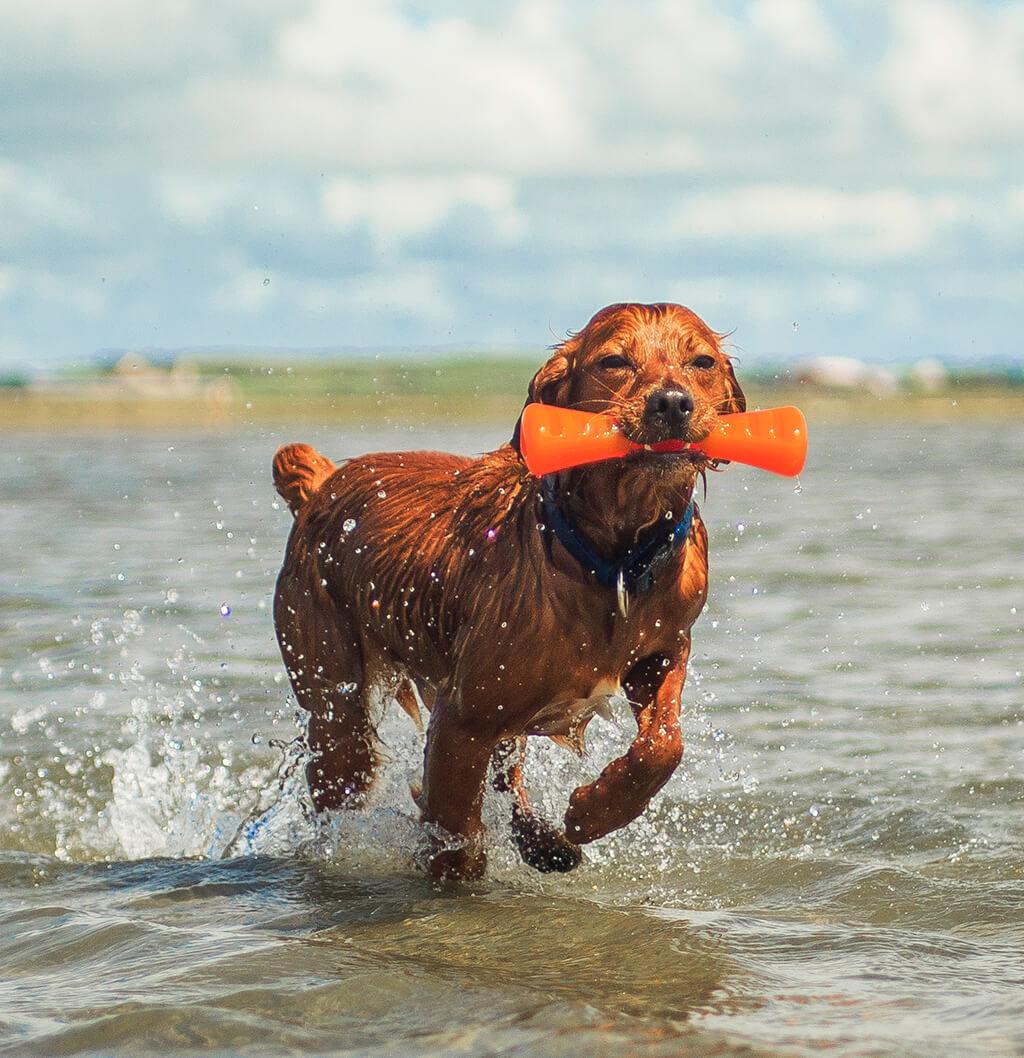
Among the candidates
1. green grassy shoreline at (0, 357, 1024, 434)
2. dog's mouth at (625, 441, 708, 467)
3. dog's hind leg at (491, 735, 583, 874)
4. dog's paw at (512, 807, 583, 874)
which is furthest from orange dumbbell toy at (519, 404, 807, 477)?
green grassy shoreline at (0, 357, 1024, 434)

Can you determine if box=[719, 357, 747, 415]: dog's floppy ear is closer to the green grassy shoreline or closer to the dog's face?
the dog's face

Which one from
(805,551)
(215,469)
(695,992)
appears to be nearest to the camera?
(695,992)

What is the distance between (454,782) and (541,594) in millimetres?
815

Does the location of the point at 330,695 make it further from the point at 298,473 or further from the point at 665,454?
the point at 665,454

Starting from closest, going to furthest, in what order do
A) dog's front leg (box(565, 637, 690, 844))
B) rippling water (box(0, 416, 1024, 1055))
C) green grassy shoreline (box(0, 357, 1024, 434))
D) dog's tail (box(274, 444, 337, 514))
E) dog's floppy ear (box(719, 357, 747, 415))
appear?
rippling water (box(0, 416, 1024, 1055)) → dog's floppy ear (box(719, 357, 747, 415)) → dog's front leg (box(565, 637, 690, 844)) → dog's tail (box(274, 444, 337, 514)) → green grassy shoreline (box(0, 357, 1024, 434))

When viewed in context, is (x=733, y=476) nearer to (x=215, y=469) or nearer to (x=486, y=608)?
(x=215, y=469)

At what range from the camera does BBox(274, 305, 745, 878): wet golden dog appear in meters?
5.46

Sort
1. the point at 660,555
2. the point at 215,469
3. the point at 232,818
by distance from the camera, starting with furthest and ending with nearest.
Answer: the point at 215,469 → the point at 232,818 → the point at 660,555

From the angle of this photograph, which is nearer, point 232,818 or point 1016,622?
point 232,818

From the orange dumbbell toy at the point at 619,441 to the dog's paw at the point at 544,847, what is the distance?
67.7 inches

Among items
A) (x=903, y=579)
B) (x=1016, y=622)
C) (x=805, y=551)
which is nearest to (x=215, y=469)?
(x=805, y=551)

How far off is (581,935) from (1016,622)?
715 cm

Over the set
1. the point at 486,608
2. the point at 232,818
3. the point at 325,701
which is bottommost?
the point at 232,818

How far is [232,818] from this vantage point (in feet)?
25.9
